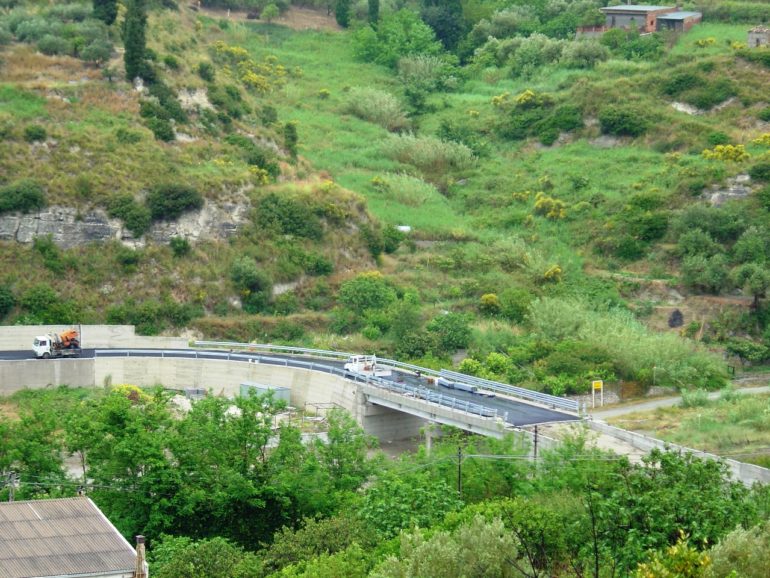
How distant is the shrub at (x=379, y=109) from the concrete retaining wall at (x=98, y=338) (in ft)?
118

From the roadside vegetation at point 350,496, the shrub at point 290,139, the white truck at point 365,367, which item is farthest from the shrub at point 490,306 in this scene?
the roadside vegetation at point 350,496

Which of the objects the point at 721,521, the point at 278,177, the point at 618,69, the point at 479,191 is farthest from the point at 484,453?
the point at 618,69

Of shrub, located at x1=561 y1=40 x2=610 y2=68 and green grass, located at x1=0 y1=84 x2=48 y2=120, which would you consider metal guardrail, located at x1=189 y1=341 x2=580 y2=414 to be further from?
shrub, located at x1=561 y1=40 x2=610 y2=68

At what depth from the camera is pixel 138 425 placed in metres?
65.3

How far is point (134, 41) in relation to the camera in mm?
99625

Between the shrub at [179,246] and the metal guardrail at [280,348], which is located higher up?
the shrub at [179,246]

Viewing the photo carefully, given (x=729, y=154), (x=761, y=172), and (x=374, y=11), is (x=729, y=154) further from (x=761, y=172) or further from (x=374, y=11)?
(x=374, y=11)

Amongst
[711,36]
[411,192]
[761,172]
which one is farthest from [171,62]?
[711,36]

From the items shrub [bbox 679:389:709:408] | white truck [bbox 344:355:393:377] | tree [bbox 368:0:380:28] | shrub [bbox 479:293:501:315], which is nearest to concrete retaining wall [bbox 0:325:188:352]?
white truck [bbox 344:355:393:377]

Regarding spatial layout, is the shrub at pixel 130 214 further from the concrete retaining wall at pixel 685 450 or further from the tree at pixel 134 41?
the concrete retaining wall at pixel 685 450

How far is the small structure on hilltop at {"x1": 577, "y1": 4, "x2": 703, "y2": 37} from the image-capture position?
413 ft

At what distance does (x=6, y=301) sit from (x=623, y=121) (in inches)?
1634

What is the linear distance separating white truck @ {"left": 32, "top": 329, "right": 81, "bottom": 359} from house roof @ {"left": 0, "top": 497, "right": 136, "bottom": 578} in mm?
32303

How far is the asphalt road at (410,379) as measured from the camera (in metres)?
71.5
